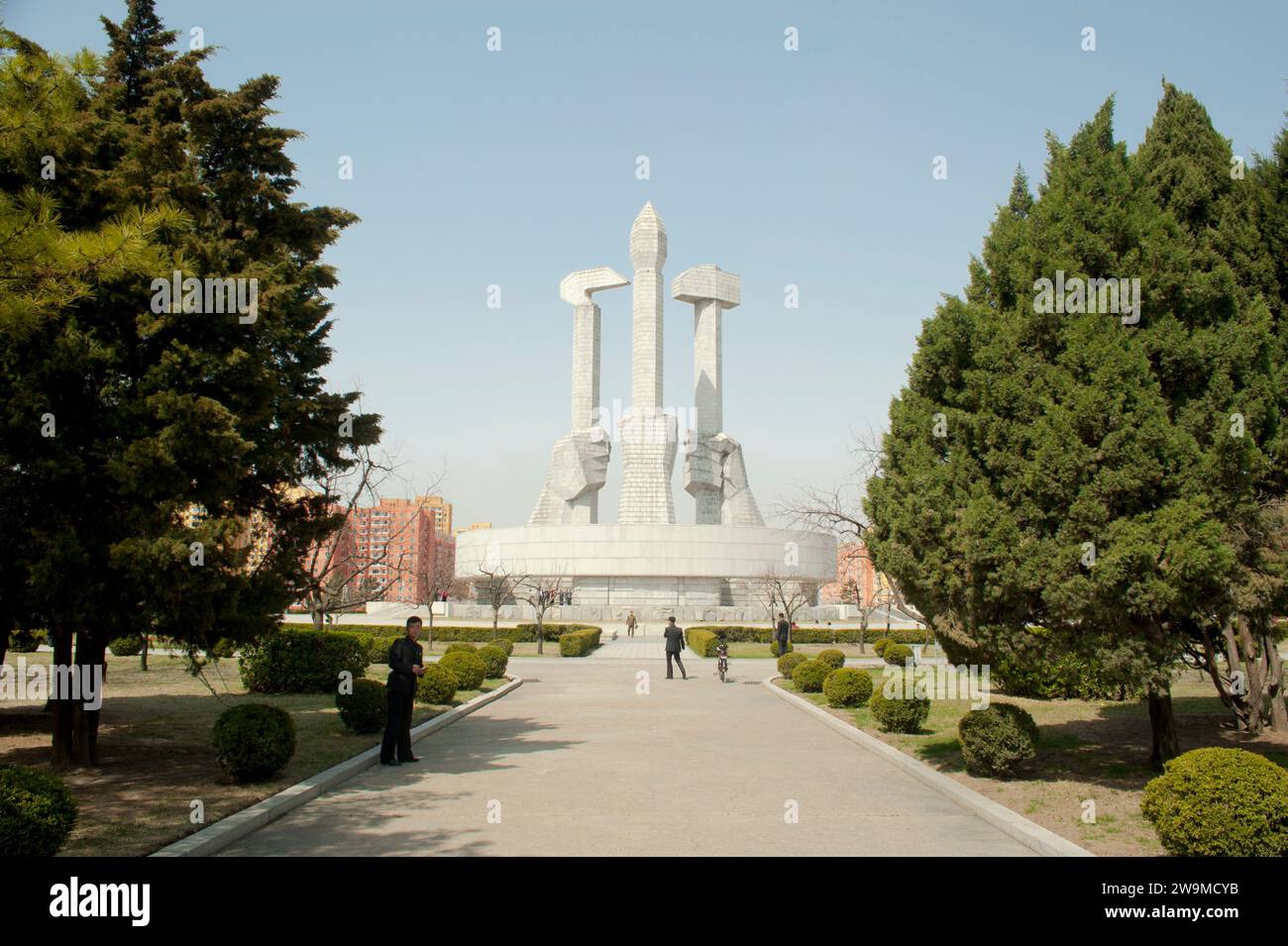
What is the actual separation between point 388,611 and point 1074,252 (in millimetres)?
52650

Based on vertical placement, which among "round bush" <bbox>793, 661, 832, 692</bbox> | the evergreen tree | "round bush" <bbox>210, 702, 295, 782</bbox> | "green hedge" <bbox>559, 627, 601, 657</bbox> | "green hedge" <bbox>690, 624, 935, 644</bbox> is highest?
the evergreen tree

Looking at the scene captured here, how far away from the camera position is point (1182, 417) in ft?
27.3

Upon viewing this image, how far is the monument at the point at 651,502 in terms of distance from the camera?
172 ft

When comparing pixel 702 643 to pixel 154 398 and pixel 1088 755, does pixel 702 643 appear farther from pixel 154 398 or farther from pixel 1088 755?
pixel 154 398

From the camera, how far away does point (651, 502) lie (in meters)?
53.4

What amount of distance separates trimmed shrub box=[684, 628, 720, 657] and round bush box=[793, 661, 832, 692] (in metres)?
11.2

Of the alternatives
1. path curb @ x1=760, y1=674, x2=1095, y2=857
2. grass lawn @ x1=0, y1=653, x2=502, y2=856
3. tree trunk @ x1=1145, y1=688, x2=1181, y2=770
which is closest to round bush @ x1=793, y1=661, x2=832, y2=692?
path curb @ x1=760, y1=674, x2=1095, y2=857

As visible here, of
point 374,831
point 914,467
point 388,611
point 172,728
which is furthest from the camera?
point 388,611

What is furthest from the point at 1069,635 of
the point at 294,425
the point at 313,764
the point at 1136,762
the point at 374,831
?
the point at 294,425

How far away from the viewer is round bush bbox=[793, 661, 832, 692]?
1939 cm

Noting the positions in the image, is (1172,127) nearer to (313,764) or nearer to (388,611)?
(313,764)

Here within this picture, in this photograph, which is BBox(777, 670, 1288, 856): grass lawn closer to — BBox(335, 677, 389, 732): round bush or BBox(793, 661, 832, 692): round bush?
BBox(793, 661, 832, 692): round bush

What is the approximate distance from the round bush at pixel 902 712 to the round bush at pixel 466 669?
8564 mm

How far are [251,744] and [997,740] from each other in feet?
25.4
